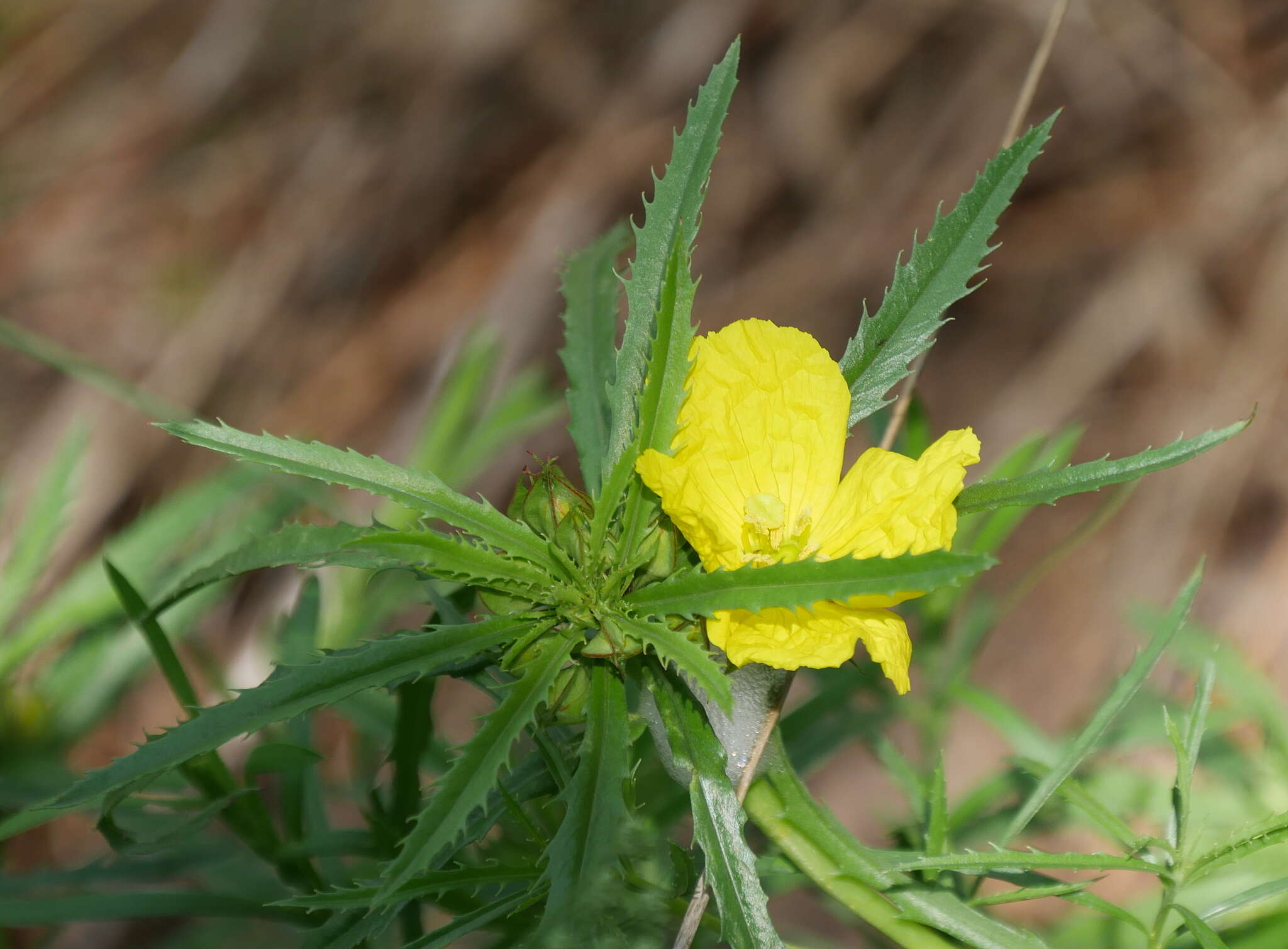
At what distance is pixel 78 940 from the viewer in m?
1.83

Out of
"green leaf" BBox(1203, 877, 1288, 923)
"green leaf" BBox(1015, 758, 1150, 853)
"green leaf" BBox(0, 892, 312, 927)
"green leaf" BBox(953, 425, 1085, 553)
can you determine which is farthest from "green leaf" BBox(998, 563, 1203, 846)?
"green leaf" BBox(0, 892, 312, 927)

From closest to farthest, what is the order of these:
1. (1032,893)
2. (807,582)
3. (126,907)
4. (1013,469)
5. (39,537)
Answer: (807,582) → (1032,893) → (126,907) → (1013,469) → (39,537)

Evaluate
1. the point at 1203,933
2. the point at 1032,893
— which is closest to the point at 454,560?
the point at 1032,893

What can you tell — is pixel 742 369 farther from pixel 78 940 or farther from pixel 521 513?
pixel 78 940

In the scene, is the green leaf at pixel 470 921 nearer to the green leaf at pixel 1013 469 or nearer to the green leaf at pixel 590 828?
the green leaf at pixel 590 828

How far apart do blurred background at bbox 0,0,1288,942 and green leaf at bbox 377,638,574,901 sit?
1654 mm

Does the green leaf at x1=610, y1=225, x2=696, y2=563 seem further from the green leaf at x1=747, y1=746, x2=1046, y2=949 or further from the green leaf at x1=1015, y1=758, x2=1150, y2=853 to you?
the green leaf at x1=1015, y1=758, x2=1150, y2=853

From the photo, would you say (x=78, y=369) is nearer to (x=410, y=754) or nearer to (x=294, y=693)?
(x=410, y=754)

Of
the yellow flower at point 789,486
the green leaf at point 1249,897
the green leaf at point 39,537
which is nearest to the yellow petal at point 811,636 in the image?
the yellow flower at point 789,486

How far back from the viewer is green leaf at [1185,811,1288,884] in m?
0.69

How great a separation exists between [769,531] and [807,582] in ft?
0.50

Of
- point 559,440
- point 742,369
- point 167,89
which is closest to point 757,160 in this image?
point 559,440

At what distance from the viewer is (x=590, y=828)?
59cm

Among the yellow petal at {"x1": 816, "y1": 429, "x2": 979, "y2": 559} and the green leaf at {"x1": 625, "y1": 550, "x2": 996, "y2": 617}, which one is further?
the yellow petal at {"x1": 816, "y1": 429, "x2": 979, "y2": 559}
